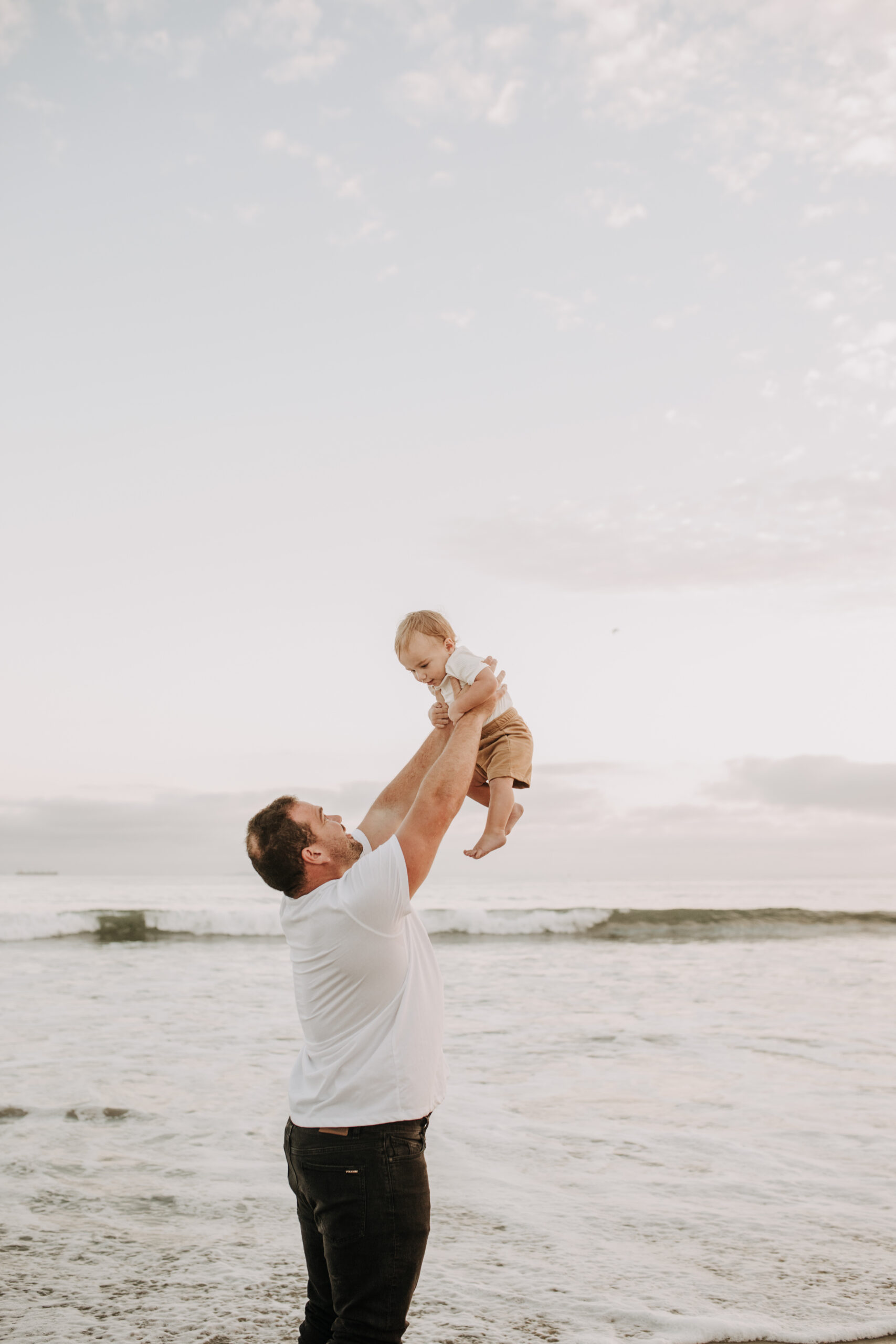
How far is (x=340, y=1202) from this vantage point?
8.29 feet

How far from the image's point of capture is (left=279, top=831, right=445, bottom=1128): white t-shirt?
2.58 metres

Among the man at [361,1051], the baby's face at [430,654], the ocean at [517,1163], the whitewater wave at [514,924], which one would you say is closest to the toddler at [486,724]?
the baby's face at [430,654]

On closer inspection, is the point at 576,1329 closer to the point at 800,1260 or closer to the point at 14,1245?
the point at 800,1260

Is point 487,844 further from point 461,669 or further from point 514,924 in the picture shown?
point 514,924

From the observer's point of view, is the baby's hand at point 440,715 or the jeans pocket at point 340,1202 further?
the baby's hand at point 440,715

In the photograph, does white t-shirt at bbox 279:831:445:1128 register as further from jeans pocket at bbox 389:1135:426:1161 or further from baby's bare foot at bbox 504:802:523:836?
baby's bare foot at bbox 504:802:523:836

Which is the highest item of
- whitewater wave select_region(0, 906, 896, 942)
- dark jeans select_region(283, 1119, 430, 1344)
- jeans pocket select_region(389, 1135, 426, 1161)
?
jeans pocket select_region(389, 1135, 426, 1161)

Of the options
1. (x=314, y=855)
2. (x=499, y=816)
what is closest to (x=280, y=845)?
(x=314, y=855)

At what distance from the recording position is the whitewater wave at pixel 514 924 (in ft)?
72.2

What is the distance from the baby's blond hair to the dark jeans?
199 cm

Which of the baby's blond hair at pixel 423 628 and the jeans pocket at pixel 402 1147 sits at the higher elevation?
the baby's blond hair at pixel 423 628

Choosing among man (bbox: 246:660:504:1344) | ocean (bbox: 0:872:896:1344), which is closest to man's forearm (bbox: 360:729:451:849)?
man (bbox: 246:660:504:1344)

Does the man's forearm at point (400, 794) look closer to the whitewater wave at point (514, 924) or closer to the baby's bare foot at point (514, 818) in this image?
the baby's bare foot at point (514, 818)

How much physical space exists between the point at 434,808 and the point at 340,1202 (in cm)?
107
